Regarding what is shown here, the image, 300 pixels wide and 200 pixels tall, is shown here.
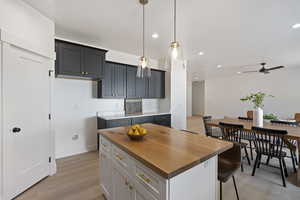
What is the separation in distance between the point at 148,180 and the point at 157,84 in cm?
398

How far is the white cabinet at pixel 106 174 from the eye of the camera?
179 cm

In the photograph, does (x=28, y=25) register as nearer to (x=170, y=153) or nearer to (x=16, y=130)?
(x=16, y=130)

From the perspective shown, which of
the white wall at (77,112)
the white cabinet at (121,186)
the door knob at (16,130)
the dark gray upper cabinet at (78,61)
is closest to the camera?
the white cabinet at (121,186)

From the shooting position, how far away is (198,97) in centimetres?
1066

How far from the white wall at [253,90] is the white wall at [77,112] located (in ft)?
22.8

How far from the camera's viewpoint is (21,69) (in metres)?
2.14

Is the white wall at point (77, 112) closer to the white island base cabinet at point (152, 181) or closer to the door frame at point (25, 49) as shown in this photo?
the door frame at point (25, 49)

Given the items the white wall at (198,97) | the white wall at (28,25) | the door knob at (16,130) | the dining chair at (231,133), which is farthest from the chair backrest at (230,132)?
the white wall at (198,97)

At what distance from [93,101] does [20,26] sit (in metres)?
2.11

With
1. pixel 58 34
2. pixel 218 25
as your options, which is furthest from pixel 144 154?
pixel 58 34

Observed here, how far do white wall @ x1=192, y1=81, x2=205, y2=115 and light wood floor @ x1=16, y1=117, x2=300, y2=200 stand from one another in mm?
7688

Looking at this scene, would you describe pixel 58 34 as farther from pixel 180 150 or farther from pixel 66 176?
pixel 180 150

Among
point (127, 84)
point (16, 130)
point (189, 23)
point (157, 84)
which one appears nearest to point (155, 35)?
point (189, 23)

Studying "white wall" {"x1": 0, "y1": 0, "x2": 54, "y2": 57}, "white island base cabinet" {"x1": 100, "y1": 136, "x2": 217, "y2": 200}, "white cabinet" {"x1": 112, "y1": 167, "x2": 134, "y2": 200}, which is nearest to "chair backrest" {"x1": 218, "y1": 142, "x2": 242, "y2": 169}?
"white island base cabinet" {"x1": 100, "y1": 136, "x2": 217, "y2": 200}
